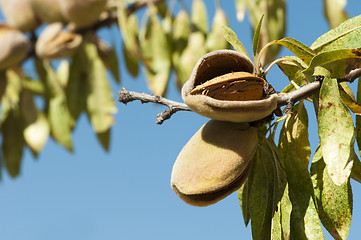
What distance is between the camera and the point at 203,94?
714 mm

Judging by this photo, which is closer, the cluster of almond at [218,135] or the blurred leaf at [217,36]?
the cluster of almond at [218,135]

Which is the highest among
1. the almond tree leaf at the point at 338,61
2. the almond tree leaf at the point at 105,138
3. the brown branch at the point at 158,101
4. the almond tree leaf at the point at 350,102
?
the almond tree leaf at the point at 105,138

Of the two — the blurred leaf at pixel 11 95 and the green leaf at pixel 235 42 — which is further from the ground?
the blurred leaf at pixel 11 95

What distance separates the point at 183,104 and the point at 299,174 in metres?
0.22

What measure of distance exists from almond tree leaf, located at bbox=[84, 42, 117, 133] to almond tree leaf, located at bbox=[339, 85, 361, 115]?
6.25 ft

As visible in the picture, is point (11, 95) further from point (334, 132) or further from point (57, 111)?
point (334, 132)

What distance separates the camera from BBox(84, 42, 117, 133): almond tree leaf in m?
2.63

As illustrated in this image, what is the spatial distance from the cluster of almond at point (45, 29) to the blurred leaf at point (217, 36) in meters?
0.59

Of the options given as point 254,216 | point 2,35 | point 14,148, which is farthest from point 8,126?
point 254,216

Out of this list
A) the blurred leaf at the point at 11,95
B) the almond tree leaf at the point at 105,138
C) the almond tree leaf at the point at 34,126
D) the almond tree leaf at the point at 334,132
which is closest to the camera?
the almond tree leaf at the point at 334,132

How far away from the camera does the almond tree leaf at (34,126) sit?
9.83 feet

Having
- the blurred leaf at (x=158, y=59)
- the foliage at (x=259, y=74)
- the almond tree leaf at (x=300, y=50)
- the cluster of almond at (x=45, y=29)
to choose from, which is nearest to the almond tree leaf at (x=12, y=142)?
the foliage at (x=259, y=74)

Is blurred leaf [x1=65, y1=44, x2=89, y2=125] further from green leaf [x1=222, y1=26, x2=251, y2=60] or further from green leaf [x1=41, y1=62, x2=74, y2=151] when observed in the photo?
green leaf [x1=222, y1=26, x2=251, y2=60]

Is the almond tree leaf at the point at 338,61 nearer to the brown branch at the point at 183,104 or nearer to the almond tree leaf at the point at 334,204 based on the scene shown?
the brown branch at the point at 183,104
